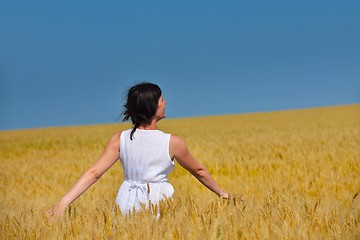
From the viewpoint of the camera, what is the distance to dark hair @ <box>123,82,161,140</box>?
3523 millimetres

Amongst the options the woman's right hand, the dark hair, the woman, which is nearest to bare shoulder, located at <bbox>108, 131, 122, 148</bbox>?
the woman

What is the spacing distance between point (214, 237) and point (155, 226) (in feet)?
1.37

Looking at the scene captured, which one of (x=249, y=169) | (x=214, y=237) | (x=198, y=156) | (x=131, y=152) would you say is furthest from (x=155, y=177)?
(x=198, y=156)

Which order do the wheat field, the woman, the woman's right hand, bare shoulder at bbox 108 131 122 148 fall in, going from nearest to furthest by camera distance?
1. the wheat field
2. the woman's right hand
3. the woman
4. bare shoulder at bbox 108 131 122 148

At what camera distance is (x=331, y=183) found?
6258 millimetres

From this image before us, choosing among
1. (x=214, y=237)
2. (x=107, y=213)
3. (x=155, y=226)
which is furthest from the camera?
(x=107, y=213)

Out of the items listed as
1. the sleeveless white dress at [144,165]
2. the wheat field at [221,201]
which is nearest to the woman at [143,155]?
the sleeveless white dress at [144,165]

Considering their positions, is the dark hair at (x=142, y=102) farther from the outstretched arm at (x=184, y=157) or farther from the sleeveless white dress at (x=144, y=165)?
the outstretched arm at (x=184, y=157)

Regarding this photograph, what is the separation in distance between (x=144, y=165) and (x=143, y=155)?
0.07 metres

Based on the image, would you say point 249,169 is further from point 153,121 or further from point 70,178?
point 153,121

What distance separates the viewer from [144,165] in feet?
11.9

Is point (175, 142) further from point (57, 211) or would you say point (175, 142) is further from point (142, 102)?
point (57, 211)

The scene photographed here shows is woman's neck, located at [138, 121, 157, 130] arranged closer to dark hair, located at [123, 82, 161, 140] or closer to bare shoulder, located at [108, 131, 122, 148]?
dark hair, located at [123, 82, 161, 140]

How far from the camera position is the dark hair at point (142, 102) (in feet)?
11.6
